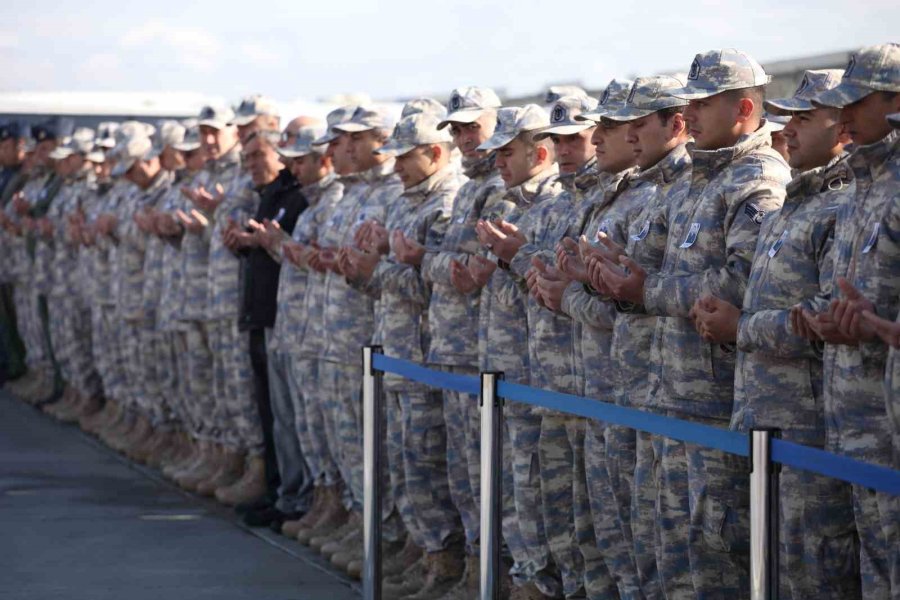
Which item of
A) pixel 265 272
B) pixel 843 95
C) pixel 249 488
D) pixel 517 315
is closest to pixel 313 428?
pixel 265 272

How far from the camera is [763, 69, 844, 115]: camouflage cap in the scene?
5.07 m

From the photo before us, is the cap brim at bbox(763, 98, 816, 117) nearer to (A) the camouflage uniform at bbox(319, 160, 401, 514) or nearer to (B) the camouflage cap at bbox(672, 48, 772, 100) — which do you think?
(B) the camouflage cap at bbox(672, 48, 772, 100)

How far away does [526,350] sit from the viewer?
22.5ft

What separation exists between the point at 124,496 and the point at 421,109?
146 inches

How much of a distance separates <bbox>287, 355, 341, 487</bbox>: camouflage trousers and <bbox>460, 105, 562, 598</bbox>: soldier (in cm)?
209

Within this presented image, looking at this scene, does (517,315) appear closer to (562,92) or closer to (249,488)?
(562,92)

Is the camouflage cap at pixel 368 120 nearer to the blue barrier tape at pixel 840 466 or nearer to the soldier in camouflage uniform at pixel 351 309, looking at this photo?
the soldier in camouflage uniform at pixel 351 309

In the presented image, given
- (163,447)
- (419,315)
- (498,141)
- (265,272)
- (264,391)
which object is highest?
(498,141)

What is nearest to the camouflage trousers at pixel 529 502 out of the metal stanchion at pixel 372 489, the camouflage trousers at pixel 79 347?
the metal stanchion at pixel 372 489

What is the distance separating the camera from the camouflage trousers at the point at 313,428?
29.6 ft

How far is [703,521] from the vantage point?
536 cm

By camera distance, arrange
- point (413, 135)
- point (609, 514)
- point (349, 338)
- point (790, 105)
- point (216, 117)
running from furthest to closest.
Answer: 1. point (216, 117)
2. point (349, 338)
3. point (413, 135)
4. point (609, 514)
5. point (790, 105)

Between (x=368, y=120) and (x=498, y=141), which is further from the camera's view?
(x=368, y=120)

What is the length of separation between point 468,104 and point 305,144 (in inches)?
76.1
